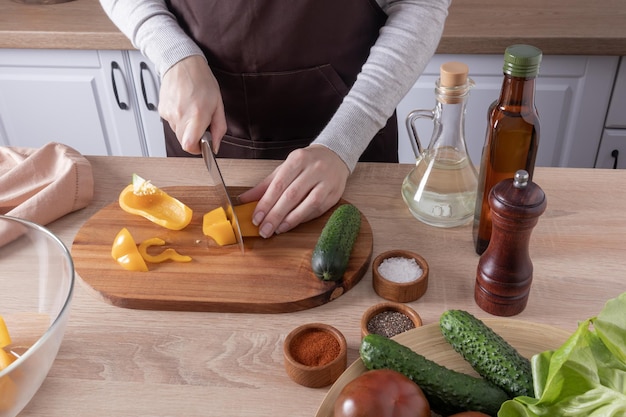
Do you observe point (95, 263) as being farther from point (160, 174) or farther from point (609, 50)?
→ point (609, 50)

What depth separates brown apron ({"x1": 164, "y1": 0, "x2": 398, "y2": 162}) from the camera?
132 cm

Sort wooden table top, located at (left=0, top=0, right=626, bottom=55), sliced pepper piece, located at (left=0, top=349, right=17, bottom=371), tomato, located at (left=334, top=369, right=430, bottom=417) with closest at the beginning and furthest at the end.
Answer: tomato, located at (left=334, top=369, right=430, bottom=417), sliced pepper piece, located at (left=0, top=349, right=17, bottom=371), wooden table top, located at (left=0, top=0, right=626, bottom=55)

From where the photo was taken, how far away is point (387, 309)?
3.01 feet

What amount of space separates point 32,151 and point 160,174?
27cm

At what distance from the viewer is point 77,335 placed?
943 millimetres

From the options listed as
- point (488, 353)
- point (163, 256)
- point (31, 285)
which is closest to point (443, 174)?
point (488, 353)

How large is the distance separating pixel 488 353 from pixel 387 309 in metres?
0.19

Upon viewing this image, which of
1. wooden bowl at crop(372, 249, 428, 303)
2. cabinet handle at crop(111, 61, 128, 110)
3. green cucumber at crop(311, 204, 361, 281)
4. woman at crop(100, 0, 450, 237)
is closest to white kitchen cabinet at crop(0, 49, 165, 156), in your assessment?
cabinet handle at crop(111, 61, 128, 110)

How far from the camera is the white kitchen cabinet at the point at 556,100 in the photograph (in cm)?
192

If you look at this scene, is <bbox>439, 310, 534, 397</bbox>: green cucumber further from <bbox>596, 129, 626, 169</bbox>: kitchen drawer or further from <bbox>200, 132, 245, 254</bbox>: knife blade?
<bbox>596, 129, 626, 169</bbox>: kitchen drawer

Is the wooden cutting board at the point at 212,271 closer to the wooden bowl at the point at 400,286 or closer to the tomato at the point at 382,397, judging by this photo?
the wooden bowl at the point at 400,286

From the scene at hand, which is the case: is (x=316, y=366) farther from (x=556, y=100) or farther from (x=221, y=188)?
(x=556, y=100)

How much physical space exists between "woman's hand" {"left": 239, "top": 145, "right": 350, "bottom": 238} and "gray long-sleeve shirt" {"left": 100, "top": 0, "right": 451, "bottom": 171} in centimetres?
5

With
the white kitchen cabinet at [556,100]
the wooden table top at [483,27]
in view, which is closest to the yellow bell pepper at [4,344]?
the wooden table top at [483,27]
